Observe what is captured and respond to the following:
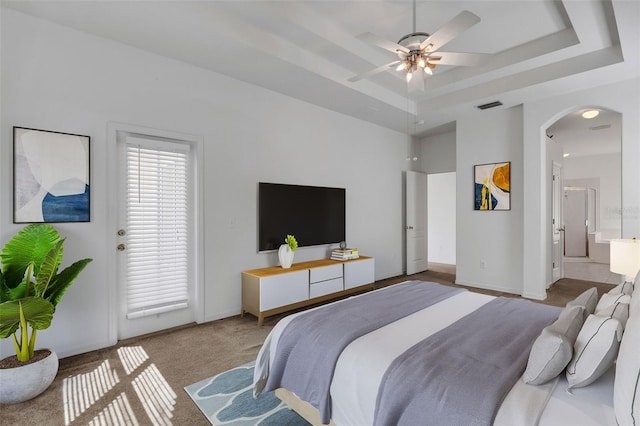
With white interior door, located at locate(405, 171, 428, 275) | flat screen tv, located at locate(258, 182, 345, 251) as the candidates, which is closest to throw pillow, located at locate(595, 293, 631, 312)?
flat screen tv, located at locate(258, 182, 345, 251)

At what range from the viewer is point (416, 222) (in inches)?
245

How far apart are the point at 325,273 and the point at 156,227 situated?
2.06m

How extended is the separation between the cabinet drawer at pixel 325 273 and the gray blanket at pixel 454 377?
7.47ft

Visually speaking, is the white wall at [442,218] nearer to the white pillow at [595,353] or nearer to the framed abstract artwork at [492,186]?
the framed abstract artwork at [492,186]

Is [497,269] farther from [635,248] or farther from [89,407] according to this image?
[89,407]

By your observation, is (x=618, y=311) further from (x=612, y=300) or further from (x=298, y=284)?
(x=298, y=284)

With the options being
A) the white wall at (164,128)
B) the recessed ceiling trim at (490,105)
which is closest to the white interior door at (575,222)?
the recessed ceiling trim at (490,105)

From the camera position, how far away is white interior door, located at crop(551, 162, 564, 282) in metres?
5.26

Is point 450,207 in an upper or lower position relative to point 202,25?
lower

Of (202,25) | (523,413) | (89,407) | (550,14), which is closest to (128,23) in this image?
(202,25)

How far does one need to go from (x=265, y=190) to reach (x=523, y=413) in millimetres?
3312

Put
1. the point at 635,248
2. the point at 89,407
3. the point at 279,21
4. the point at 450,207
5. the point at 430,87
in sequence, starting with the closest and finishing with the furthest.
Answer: the point at 89,407 → the point at 635,248 → the point at 279,21 → the point at 430,87 → the point at 450,207

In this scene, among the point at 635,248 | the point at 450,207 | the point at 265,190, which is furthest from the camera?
the point at 450,207

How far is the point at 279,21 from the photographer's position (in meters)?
2.99
